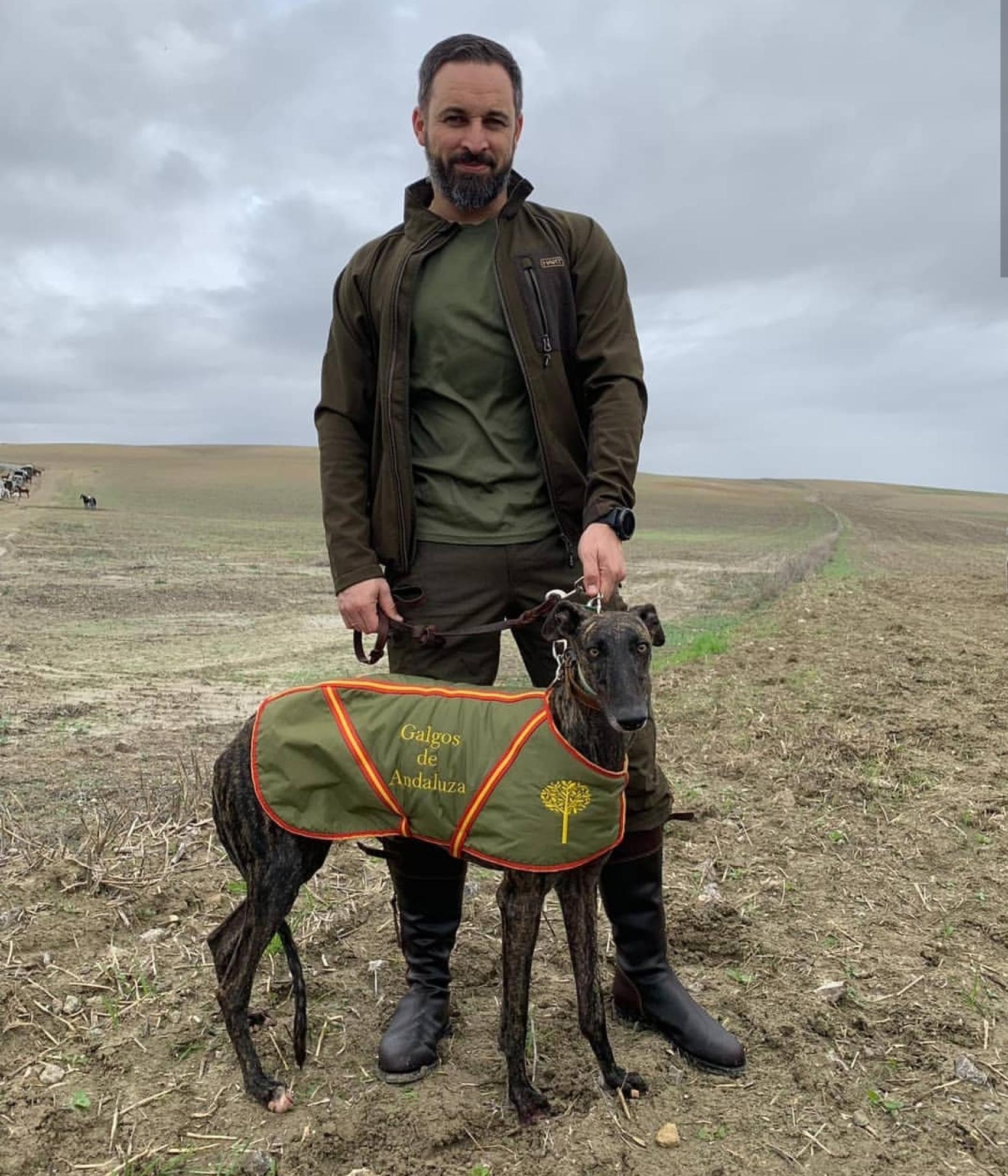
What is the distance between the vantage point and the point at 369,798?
3.02m

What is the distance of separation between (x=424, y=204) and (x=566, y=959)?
2944 millimetres

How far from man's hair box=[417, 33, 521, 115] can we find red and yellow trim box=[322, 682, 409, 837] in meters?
2.08

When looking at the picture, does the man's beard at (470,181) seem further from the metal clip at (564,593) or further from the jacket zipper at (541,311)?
the metal clip at (564,593)

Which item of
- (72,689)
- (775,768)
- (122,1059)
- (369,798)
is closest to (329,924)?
(122,1059)

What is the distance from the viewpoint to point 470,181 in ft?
10.5

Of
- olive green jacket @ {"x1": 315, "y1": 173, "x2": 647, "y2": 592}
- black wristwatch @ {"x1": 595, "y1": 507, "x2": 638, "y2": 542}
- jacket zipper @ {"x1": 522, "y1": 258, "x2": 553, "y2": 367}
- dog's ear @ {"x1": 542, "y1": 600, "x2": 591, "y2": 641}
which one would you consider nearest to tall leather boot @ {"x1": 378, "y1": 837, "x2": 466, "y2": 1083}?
dog's ear @ {"x1": 542, "y1": 600, "x2": 591, "y2": 641}

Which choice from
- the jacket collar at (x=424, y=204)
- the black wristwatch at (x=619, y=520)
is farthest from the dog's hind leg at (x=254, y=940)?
the jacket collar at (x=424, y=204)

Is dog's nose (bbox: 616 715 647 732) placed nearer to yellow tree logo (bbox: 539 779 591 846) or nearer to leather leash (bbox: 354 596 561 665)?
yellow tree logo (bbox: 539 779 591 846)

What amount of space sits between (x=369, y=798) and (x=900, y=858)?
9.69ft

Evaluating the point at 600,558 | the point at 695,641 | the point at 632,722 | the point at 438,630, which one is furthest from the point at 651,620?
the point at 695,641

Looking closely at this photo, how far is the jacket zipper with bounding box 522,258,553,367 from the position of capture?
322cm

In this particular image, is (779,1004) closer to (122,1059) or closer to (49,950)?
(122,1059)

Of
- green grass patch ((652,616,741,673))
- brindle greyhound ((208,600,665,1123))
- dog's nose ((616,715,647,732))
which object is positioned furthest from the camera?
green grass patch ((652,616,741,673))

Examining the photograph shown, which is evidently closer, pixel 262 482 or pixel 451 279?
pixel 451 279
